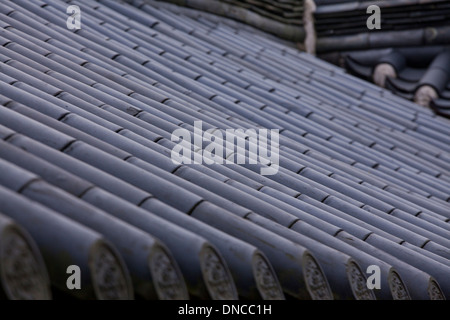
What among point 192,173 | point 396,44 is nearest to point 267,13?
point 396,44

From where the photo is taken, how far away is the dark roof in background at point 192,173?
2.44m

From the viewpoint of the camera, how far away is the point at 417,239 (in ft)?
13.5

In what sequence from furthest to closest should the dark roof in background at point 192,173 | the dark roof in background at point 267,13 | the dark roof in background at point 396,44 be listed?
the dark roof in background at point 396,44
the dark roof in background at point 267,13
the dark roof in background at point 192,173

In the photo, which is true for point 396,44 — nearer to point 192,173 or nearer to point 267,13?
point 267,13

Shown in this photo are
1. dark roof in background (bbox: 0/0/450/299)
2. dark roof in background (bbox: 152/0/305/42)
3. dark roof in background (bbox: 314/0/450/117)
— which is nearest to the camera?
dark roof in background (bbox: 0/0/450/299)

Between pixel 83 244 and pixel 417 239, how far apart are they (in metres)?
2.53

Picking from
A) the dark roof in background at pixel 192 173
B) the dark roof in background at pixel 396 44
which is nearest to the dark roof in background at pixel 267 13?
the dark roof in background at pixel 396 44

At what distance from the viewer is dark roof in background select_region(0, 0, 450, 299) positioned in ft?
7.99

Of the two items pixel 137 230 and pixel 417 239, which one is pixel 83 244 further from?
pixel 417 239

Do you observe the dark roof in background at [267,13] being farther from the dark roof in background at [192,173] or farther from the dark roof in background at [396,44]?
the dark roof in background at [192,173]

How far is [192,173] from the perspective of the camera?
3.55 meters

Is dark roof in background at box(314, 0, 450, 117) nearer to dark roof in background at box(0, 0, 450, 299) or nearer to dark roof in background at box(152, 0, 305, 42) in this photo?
dark roof in background at box(152, 0, 305, 42)

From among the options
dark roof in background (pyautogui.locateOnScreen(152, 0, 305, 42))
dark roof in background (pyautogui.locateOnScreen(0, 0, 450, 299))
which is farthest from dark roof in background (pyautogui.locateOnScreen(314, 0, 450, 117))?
dark roof in background (pyautogui.locateOnScreen(0, 0, 450, 299))

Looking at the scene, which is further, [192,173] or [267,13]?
[267,13]
